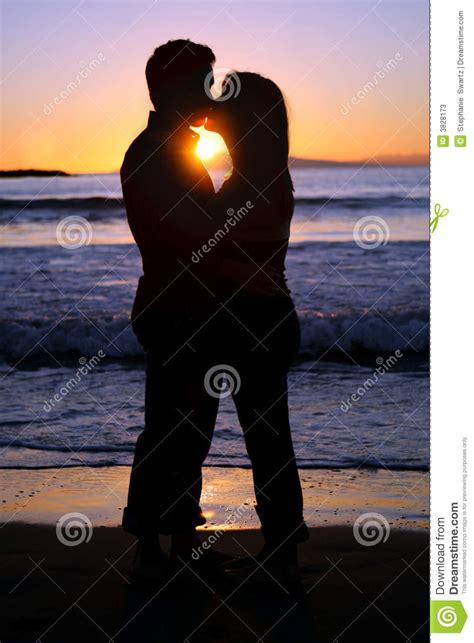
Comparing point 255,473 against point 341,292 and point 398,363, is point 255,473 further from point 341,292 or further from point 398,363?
point 341,292

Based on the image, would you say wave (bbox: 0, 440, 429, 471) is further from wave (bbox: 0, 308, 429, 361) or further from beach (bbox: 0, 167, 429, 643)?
wave (bbox: 0, 308, 429, 361)

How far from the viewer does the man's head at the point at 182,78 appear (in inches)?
115

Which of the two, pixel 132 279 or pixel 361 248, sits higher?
pixel 361 248

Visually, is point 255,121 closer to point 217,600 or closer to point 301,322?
point 217,600

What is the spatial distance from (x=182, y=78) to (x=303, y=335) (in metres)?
5.47

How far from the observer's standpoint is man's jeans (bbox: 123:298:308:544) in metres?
2.97

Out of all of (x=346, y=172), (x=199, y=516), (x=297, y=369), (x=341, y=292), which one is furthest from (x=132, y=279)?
(x=199, y=516)

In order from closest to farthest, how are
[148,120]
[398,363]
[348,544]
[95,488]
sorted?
[148,120], [348,544], [95,488], [398,363]

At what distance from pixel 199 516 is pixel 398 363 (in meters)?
4.09
